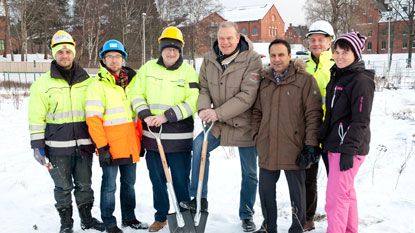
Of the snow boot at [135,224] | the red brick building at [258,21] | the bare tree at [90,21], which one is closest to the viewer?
the snow boot at [135,224]

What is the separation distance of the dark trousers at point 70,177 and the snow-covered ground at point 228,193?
1.59 ft

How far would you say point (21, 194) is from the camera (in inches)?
209

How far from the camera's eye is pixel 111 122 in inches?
157

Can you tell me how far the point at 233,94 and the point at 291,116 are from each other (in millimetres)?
691

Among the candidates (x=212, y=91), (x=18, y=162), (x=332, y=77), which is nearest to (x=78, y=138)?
(x=212, y=91)

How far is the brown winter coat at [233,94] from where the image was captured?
3.89 meters

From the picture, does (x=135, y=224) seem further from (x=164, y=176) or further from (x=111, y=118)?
(x=111, y=118)

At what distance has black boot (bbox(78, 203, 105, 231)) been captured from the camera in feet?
14.0

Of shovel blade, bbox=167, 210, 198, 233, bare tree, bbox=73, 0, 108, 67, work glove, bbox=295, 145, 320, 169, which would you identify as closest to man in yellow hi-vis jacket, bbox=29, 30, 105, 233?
shovel blade, bbox=167, 210, 198, 233

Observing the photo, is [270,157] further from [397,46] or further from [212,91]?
[397,46]

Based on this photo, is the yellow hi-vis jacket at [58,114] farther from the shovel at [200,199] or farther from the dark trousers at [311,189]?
the dark trousers at [311,189]

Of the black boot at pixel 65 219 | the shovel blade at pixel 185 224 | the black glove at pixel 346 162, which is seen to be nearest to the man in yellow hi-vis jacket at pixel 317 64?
the black glove at pixel 346 162

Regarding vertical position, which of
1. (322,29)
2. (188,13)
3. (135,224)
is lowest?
(135,224)

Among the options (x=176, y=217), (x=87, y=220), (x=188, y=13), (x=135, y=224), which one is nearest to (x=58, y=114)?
(x=87, y=220)
